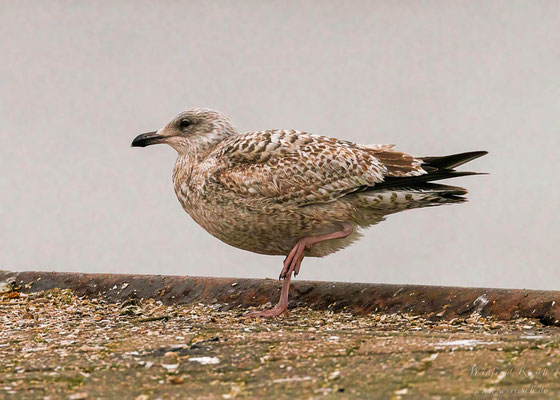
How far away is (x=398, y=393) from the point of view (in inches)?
87.6

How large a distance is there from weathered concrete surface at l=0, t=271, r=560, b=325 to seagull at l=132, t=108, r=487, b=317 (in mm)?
284

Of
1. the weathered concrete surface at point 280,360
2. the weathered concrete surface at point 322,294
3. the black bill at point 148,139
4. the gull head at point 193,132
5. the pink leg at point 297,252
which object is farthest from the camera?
the black bill at point 148,139

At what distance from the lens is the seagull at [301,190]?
427cm

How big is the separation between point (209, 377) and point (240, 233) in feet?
6.49

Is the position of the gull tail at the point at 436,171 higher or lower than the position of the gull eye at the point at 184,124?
lower

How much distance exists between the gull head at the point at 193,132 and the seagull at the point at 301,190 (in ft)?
0.84

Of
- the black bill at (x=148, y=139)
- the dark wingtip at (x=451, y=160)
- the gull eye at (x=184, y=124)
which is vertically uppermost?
the gull eye at (x=184, y=124)

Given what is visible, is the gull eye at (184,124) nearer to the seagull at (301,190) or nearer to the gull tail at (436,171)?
the seagull at (301,190)

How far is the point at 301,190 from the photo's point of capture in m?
4.23

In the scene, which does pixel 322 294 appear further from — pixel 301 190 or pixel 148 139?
pixel 148 139

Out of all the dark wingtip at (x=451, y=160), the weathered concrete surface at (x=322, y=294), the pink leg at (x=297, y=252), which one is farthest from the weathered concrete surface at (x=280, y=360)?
the dark wingtip at (x=451, y=160)

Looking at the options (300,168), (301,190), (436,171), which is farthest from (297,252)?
(436,171)

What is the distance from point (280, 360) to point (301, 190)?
166 cm

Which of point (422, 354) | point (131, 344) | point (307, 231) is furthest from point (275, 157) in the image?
point (422, 354)
